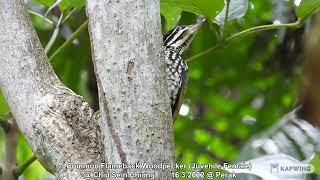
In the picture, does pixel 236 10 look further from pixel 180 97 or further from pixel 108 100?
pixel 108 100

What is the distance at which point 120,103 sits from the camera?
1.38 meters

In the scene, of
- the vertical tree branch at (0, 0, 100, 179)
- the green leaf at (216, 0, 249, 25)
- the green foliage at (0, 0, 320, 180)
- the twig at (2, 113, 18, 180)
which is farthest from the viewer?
the green foliage at (0, 0, 320, 180)

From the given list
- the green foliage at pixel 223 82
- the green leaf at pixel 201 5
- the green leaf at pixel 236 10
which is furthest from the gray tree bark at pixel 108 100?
the green foliage at pixel 223 82

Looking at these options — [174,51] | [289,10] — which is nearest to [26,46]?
[174,51]

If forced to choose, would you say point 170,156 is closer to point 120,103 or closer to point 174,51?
point 120,103

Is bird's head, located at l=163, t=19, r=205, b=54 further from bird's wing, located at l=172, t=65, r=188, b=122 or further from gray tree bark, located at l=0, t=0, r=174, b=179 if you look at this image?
gray tree bark, located at l=0, t=0, r=174, b=179

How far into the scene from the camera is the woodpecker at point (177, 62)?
2.13 m

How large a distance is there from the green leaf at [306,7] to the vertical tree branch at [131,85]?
53cm

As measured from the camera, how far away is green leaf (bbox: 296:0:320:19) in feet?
5.90

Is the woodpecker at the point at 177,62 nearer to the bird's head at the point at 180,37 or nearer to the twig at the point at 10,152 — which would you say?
the bird's head at the point at 180,37

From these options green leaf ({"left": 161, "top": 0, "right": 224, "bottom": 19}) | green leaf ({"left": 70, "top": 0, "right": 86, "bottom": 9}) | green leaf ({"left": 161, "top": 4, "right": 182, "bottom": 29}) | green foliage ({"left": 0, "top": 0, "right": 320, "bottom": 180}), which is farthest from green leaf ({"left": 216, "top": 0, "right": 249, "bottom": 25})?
green foliage ({"left": 0, "top": 0, "right": 320, "bottom": 180})

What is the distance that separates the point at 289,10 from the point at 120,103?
1.35 metres

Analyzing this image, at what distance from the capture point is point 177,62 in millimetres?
2199

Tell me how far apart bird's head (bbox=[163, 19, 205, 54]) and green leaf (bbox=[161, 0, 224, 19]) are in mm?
462
